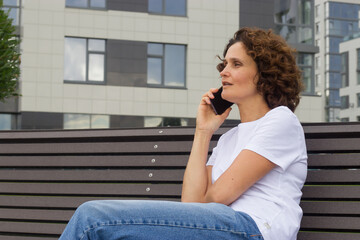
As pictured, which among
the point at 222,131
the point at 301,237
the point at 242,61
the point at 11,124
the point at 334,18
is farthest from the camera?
the point at 334,18

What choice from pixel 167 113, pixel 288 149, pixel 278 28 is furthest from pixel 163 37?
pixel 288 149

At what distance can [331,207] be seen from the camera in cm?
309

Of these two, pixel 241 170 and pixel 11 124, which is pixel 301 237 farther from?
pixel 11 124

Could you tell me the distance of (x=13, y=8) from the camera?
2347 centimetres

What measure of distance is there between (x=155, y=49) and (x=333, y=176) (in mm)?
21724

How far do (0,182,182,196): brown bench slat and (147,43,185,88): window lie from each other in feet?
66.1

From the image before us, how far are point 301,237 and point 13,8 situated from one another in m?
22.2

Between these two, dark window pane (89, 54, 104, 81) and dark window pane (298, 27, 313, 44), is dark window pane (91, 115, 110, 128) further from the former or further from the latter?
dark window pane (298, 27, 313, 44)

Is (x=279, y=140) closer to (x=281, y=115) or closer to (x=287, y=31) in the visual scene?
(x=281, y=115)

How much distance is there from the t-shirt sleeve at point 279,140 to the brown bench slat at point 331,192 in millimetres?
549

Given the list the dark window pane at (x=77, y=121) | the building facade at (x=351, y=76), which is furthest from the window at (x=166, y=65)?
the building facade at (x=351, y=76)

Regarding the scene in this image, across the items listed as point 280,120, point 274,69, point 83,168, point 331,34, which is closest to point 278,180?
point 280,120

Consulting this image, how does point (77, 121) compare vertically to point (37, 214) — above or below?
above

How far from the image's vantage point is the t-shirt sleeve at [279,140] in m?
2.54
